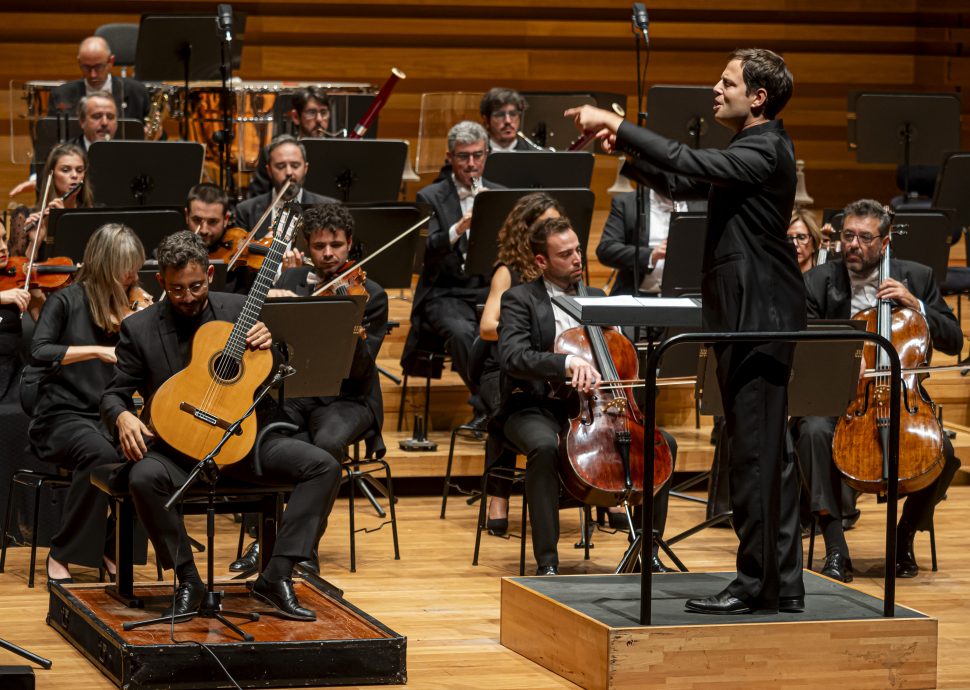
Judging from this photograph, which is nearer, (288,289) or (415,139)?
(288,289)

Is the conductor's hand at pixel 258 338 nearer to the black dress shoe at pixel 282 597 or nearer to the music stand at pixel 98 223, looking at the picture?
the black dress shoe at pixel 282 597

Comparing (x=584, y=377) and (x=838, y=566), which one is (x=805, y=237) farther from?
(x=584, y=377)

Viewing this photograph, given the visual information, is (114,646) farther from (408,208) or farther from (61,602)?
(408,208)

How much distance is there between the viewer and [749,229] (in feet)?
11.1

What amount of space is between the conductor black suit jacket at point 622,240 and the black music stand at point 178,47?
6.78 ft

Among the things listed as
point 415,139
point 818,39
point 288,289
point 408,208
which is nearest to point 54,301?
point 288,289

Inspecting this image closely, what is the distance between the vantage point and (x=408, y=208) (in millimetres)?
5367

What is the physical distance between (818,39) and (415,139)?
8.34 ft

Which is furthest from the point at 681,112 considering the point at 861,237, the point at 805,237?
the point at 861,237

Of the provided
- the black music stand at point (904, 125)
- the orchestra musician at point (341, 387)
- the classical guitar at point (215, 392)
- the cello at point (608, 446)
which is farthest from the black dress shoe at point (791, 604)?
the black music stand at point (904, 125)

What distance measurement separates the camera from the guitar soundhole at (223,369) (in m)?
3.92

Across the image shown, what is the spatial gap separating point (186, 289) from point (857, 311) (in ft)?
7.36

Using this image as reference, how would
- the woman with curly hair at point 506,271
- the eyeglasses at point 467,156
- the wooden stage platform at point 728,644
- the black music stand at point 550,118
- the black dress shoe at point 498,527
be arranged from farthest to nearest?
the black music stand at point 550,118, the eyeglasses at point 467,156, the black dress shoe at point 498,527, the woman with curly hair at point 506,271, the wooden stage platform at point 728,644

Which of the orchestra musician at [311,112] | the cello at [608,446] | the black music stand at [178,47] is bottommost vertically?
the cello at [608,446]
